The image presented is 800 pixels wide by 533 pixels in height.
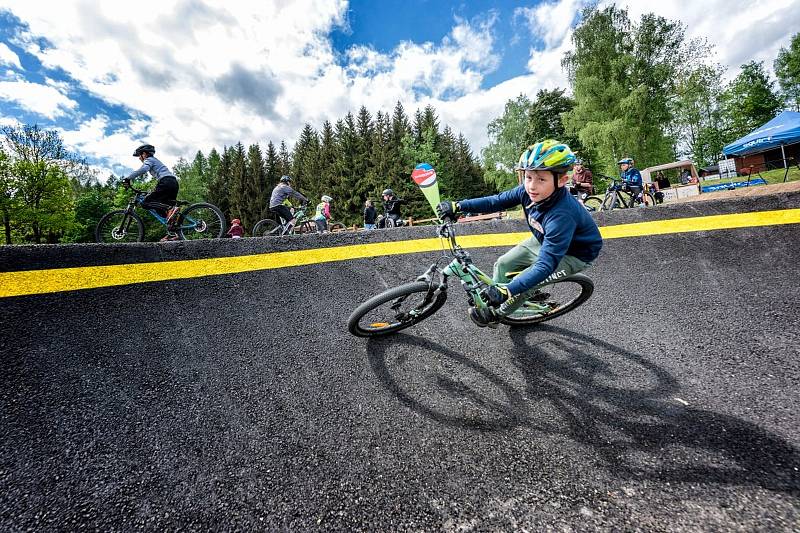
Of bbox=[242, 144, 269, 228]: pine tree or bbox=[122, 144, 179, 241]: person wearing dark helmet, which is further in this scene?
bbox=[242, 144, 269, 228]: pine tree

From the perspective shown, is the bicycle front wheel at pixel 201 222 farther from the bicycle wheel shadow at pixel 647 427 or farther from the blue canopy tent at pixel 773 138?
the blue canopy tent at pixel 773 138

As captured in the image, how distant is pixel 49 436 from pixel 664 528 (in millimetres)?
3536

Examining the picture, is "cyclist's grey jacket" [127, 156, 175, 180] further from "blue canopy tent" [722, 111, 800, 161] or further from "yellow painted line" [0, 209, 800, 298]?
"blue canopy tent" [722, 111, 800, 161]

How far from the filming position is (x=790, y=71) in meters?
Result: 42.6

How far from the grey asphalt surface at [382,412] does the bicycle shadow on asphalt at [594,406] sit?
1cm

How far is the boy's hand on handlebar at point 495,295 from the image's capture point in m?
2.70

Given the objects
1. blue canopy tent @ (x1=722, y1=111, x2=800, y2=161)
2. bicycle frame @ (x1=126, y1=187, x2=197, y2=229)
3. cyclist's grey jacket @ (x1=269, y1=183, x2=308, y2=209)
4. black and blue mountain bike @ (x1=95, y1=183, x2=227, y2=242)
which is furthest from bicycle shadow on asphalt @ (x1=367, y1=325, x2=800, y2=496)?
blue canopy tent @ (x1=722, y1=111, x2=800, y2=161)

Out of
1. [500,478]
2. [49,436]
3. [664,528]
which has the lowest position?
[664,528]

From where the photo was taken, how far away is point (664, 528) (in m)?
1.53

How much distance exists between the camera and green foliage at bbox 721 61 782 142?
150 ft

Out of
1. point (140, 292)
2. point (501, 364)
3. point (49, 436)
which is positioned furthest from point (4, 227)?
point (501, 364)

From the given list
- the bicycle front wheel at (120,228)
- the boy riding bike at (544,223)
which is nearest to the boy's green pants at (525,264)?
the boy riding bike at (544,223)

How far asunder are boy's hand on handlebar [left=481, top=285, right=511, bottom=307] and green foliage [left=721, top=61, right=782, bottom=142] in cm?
6471

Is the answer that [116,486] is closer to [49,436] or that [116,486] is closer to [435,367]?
[49,436]
